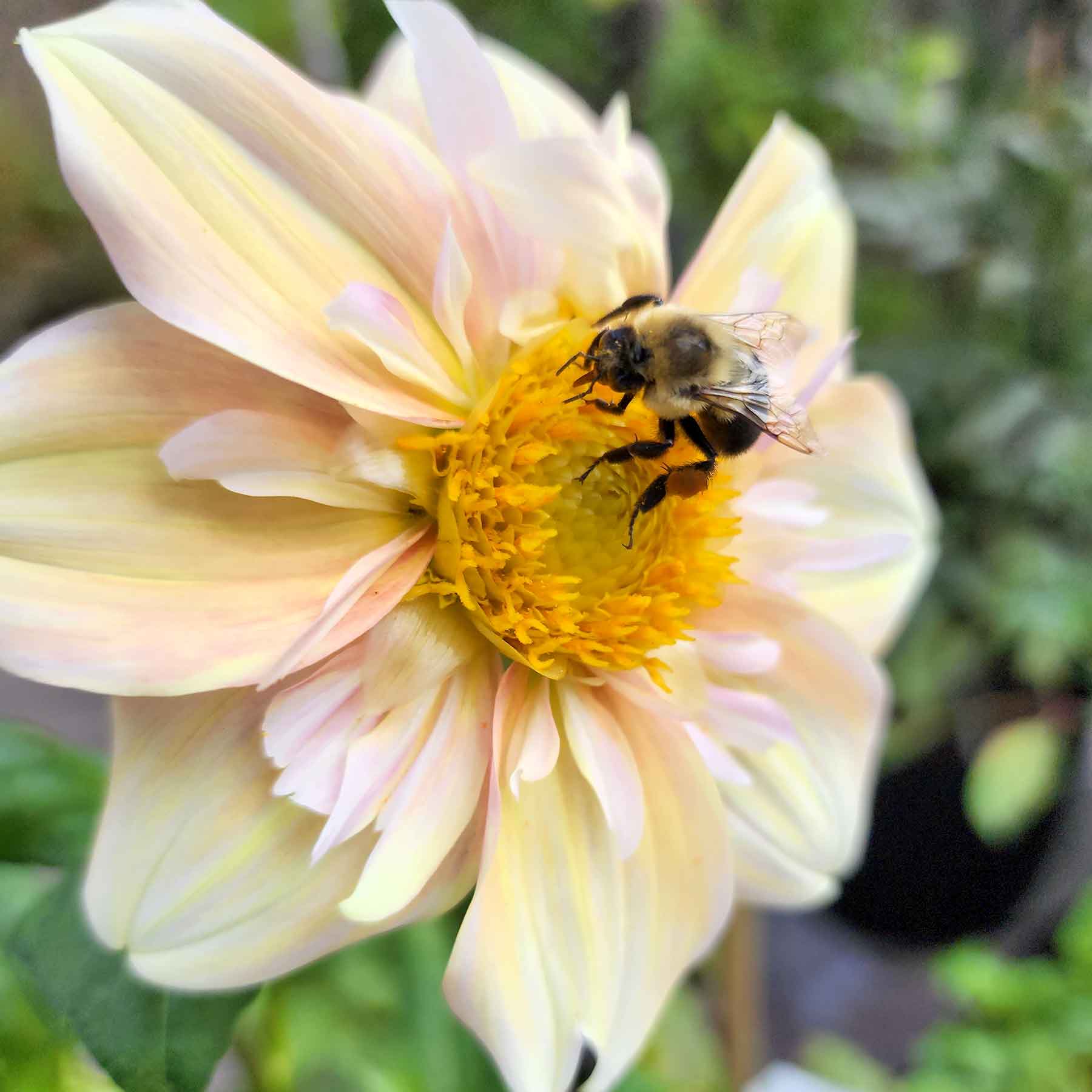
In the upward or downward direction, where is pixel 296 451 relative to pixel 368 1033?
upward

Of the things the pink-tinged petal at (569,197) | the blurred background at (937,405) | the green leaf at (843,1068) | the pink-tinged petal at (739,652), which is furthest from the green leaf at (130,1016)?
the green leaf at (843,1068)

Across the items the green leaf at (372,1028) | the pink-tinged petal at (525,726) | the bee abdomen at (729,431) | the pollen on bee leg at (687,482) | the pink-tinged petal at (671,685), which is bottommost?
the green leaf at (372,1028)

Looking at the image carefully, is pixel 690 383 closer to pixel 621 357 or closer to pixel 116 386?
pixel 621 357

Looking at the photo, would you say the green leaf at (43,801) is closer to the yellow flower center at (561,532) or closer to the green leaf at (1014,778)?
the yellow flower center at (561,532)

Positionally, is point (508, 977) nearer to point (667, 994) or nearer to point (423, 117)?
point (667, 994)

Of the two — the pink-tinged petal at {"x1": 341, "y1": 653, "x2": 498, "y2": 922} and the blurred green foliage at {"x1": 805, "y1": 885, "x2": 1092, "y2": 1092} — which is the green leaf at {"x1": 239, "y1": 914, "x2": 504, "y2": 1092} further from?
the blurred green foliage at {"x1": 805, "y1": 885, "x2": 1092, "y2": 1092}

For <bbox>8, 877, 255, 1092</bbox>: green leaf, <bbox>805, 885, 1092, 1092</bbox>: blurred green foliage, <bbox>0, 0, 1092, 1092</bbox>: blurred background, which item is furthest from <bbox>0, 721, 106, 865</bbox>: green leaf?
<bbox>805, 885, 1092, 1092</bbox>: blurred green foliage

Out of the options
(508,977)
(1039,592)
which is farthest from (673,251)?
(508,977)

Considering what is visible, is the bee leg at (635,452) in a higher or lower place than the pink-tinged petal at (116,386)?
lower
